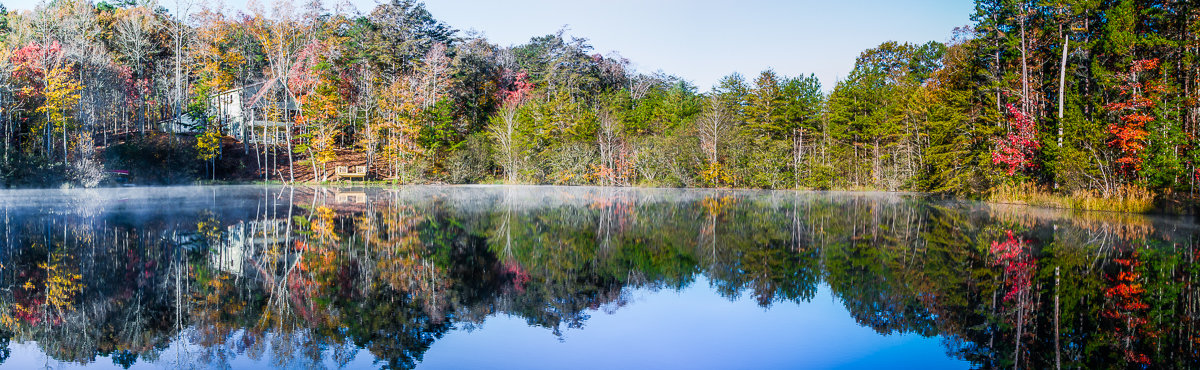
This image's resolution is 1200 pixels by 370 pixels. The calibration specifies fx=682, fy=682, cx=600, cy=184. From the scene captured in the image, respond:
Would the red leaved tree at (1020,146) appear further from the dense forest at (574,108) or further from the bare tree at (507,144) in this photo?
the bare tree at (507,144)

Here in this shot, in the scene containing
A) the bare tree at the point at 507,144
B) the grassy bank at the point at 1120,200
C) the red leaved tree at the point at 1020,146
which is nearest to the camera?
the grassy bank at the point at 1120,200

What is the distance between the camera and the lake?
395 centimetres

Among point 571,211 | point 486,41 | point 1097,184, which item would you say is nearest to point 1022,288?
point 571,211

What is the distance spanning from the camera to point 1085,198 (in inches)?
624

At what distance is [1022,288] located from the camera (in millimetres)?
5863

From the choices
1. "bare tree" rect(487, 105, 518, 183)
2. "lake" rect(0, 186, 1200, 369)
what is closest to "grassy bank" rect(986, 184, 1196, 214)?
"lake" rect(0, 186, 1200, 369)

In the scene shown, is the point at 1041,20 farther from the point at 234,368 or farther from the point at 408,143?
the point at 408,143

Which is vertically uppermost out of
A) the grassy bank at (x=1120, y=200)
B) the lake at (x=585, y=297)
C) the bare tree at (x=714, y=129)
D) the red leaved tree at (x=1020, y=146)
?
the bare tree at (x=714, y=129)

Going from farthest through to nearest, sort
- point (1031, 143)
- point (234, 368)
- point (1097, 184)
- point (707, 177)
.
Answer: point (707, 177)
point (1031, 143)
point (1097, 184)
point (234, 368)

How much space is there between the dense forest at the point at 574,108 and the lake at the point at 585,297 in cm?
794

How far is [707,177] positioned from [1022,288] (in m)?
24.2

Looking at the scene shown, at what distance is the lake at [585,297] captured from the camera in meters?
3.95

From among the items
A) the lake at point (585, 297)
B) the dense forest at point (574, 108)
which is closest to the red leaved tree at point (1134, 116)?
the dense forest at point (574, 108)

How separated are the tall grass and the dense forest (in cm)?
18
